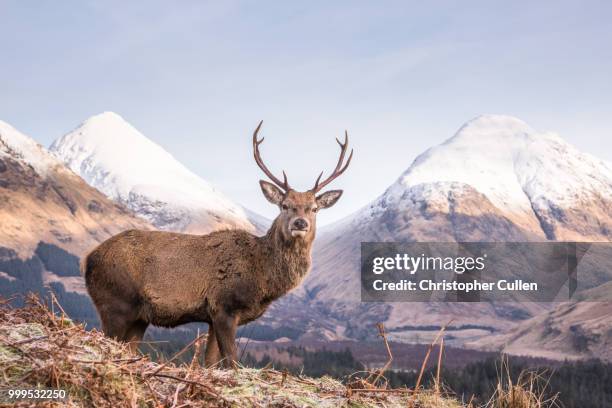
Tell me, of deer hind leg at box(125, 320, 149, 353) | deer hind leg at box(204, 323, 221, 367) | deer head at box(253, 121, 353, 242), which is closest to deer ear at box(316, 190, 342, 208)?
deer head at box(253, 121, 353, 242)

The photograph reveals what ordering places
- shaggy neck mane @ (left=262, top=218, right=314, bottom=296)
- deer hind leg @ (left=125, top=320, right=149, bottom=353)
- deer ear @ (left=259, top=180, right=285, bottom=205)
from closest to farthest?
1. deer hind leg @ (left=125, top=320, right=149, bottom=353)
2. shaggy neck mane @ (left=262, top=218, right=314, bottom=296)
3. deer ear @ (left=259, top=180, right=285, bottom=205)

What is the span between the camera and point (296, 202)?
1476cm

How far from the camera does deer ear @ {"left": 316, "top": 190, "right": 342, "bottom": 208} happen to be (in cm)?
1568

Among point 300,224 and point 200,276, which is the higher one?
point 300,224

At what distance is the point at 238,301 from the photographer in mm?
13391

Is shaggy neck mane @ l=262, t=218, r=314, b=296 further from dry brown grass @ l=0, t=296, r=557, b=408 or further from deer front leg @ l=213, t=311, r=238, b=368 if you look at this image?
dry brown grass @ l=0, t=296, r=557, b=408

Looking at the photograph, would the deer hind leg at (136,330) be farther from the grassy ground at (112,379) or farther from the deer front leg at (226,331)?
the grassy ground at (112,379)

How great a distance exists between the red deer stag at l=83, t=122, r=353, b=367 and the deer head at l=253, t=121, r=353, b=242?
2 cm

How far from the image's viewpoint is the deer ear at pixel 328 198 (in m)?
15.7

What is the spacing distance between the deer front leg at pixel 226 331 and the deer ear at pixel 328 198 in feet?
12.0

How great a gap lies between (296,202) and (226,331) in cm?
323

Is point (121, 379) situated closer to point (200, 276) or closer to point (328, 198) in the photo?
point (200, 276)

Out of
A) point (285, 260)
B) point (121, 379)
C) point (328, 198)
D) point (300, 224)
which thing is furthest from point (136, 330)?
point (121, 379)

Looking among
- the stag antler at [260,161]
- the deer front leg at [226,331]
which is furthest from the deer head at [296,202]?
the deer front leg at [226,331]
